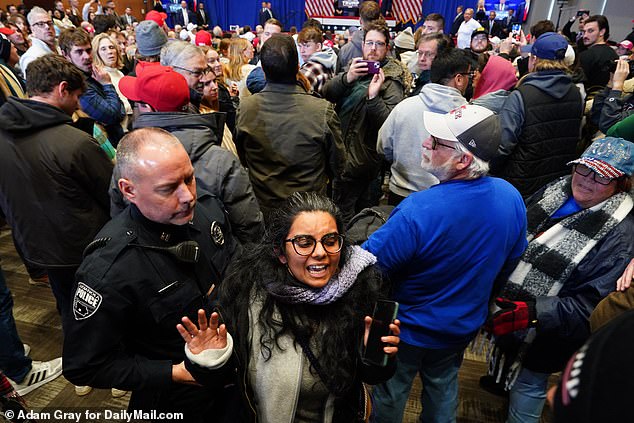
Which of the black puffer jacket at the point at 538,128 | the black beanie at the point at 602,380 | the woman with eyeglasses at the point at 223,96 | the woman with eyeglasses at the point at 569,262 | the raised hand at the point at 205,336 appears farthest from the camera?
the woman with eyeglasses at the point at 223,96

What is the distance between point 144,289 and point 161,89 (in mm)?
1043

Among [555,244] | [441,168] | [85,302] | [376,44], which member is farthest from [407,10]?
[85,302]

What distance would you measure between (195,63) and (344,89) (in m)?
1.24

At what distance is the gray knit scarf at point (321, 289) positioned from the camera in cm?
130

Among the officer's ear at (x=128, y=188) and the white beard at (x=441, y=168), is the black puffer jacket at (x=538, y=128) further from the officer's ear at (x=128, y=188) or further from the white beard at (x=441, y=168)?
the officer's ear at (x=128, y=188)

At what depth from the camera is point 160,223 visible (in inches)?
54.8

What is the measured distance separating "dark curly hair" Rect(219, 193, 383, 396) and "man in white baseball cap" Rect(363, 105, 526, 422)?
8.5 inches

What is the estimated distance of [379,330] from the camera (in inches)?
49.5

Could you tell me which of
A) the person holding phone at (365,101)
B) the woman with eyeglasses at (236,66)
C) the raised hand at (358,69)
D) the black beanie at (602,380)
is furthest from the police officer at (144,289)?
the woman with eyeglasses at (236,66)

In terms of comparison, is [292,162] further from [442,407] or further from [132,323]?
[442,407]

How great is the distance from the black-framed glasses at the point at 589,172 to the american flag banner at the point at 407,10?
1578cm

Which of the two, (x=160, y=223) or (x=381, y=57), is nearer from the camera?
(x=160, y=223)

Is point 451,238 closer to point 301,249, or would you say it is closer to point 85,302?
point 301,249

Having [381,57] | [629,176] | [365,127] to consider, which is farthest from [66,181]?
[629,176]
